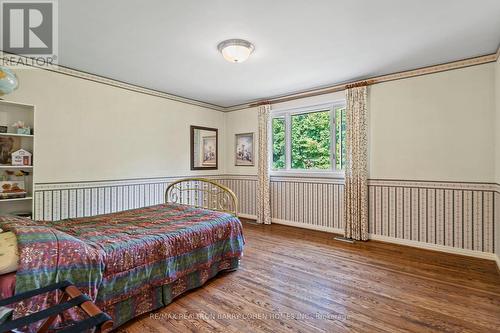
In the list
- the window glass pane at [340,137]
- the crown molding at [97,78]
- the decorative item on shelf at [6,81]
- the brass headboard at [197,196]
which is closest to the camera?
the decorative item on shelf at [6,81]

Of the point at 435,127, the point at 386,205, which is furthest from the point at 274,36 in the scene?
the point at 386,205

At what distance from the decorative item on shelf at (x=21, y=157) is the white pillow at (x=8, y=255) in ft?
5.70

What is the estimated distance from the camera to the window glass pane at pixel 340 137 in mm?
4375

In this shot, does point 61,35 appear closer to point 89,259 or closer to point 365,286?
point 89,259

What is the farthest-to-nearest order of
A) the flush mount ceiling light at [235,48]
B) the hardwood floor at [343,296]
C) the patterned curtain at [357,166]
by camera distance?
the patterned curtain at [357,166], the flush mount ceiling light at [235,48], the hardwood floor at [343,296]

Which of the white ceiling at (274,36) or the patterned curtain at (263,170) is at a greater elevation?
the white ceiling at (274,36)

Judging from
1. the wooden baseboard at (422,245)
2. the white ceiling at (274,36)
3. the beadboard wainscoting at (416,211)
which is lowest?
the wooden baseboard at (422,245)

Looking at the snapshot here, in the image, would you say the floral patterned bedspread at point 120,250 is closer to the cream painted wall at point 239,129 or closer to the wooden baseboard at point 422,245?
the wooden baseboard at point 422,245

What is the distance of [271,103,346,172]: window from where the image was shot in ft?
14.5

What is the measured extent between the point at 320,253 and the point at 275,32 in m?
2.80

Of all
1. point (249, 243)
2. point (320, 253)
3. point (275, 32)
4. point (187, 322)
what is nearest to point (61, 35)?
point (275, 32)

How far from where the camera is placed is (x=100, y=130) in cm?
383

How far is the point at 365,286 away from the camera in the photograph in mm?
2535

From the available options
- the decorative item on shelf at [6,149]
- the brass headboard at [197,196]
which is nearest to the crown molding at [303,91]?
the decorative item on shelf at [6,149]
